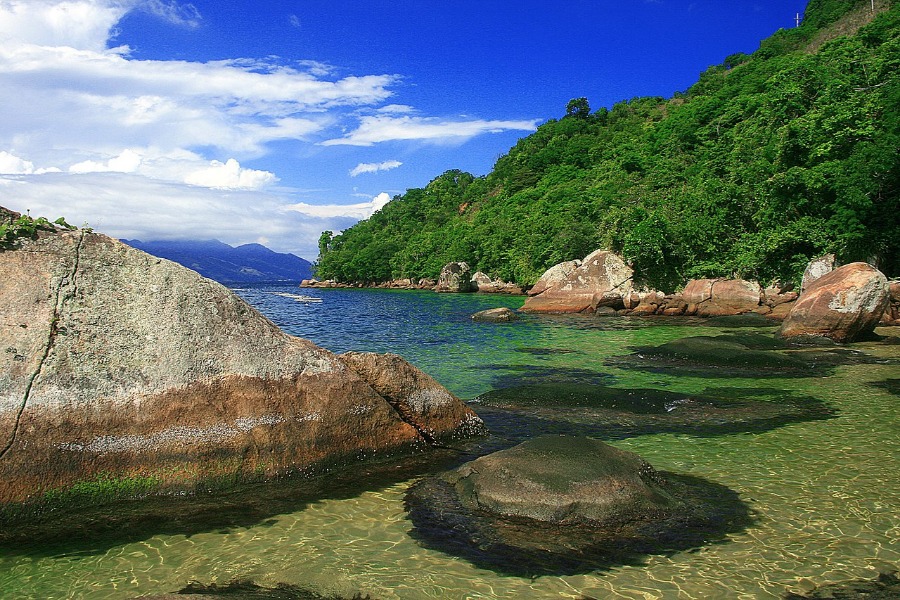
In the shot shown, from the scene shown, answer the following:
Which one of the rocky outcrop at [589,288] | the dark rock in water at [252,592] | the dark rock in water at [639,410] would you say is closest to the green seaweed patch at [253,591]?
the dark rock in water at [252,592]

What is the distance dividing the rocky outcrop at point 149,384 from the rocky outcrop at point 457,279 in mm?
72381

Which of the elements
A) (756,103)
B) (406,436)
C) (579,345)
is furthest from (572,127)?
(406,436)

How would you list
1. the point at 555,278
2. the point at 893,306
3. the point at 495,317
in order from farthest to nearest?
1. the point at 555,278
2. the point at 495,317
3. the point at 893,306

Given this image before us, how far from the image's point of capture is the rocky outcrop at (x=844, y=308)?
2108 cm

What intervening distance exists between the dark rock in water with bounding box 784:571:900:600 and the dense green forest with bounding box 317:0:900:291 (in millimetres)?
31934

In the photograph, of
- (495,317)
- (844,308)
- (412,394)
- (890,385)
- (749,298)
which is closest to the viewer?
(412,394)

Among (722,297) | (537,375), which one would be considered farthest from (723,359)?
(722,297)

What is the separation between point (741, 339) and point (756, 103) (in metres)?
52.0

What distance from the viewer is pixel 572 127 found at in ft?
360

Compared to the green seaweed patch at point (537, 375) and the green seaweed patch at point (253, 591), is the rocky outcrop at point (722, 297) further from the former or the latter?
the green seaweed patch at point (253, 591)

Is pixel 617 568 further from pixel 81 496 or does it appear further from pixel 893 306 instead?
pixel 893 306

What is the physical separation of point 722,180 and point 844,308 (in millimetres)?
29249

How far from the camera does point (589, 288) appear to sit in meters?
41.6

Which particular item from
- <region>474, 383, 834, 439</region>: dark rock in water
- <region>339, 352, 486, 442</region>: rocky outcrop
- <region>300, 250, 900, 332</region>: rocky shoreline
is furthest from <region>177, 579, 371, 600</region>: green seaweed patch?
<region>300, 250, 900, 332</region>: rocky shoreline
